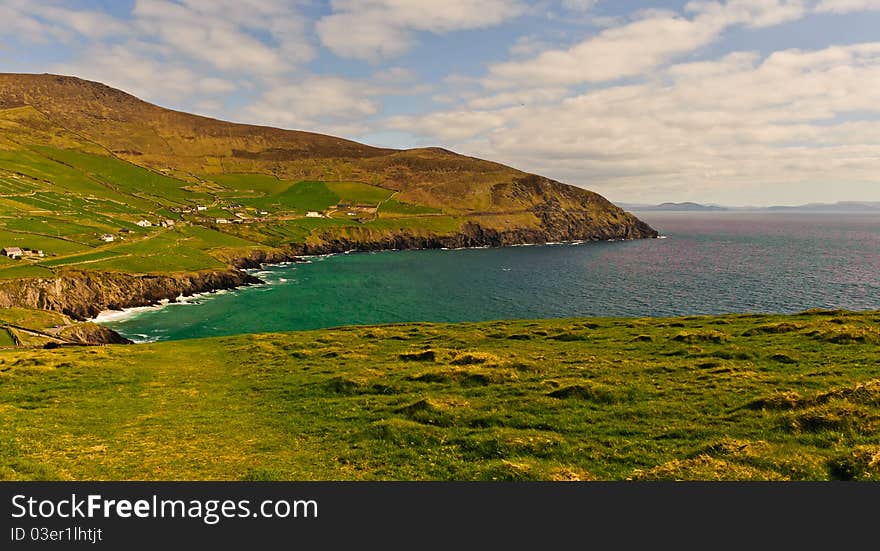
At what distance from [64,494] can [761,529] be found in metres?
24.5

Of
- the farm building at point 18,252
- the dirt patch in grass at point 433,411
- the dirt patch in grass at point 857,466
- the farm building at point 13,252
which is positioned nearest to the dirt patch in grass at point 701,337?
the dirt patch in grass at point 857,466

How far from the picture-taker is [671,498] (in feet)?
47.7

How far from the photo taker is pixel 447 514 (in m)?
13.9

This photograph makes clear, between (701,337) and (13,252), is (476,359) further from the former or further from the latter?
(13,252)

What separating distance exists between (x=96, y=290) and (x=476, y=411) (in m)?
140

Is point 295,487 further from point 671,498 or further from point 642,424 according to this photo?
point 642,424

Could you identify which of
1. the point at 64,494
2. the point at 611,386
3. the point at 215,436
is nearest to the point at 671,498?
the point at 611,386

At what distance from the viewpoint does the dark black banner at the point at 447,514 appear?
12977 millimetres

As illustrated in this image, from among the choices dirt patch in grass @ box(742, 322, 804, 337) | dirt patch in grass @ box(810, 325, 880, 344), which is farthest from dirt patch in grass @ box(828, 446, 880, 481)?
dirt patch in grass @ box(742, 322, 804, 337)

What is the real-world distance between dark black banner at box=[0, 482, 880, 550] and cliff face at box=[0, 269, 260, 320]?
127 m

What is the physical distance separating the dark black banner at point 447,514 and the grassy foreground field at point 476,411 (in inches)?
71.4

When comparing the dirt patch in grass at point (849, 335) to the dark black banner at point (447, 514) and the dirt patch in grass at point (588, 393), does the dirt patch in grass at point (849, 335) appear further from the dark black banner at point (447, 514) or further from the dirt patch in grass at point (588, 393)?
the dark black banner at point (447, 514)

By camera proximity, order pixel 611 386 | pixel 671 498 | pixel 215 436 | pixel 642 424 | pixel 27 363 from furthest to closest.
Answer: pixel 27 363 → pixel 611 386 → pixel 215 436 → pixel 642 424 → pixel 671 498

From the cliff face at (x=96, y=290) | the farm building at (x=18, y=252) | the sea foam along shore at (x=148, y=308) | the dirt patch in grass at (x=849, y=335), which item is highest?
the farm building at (x=18, y=252)
